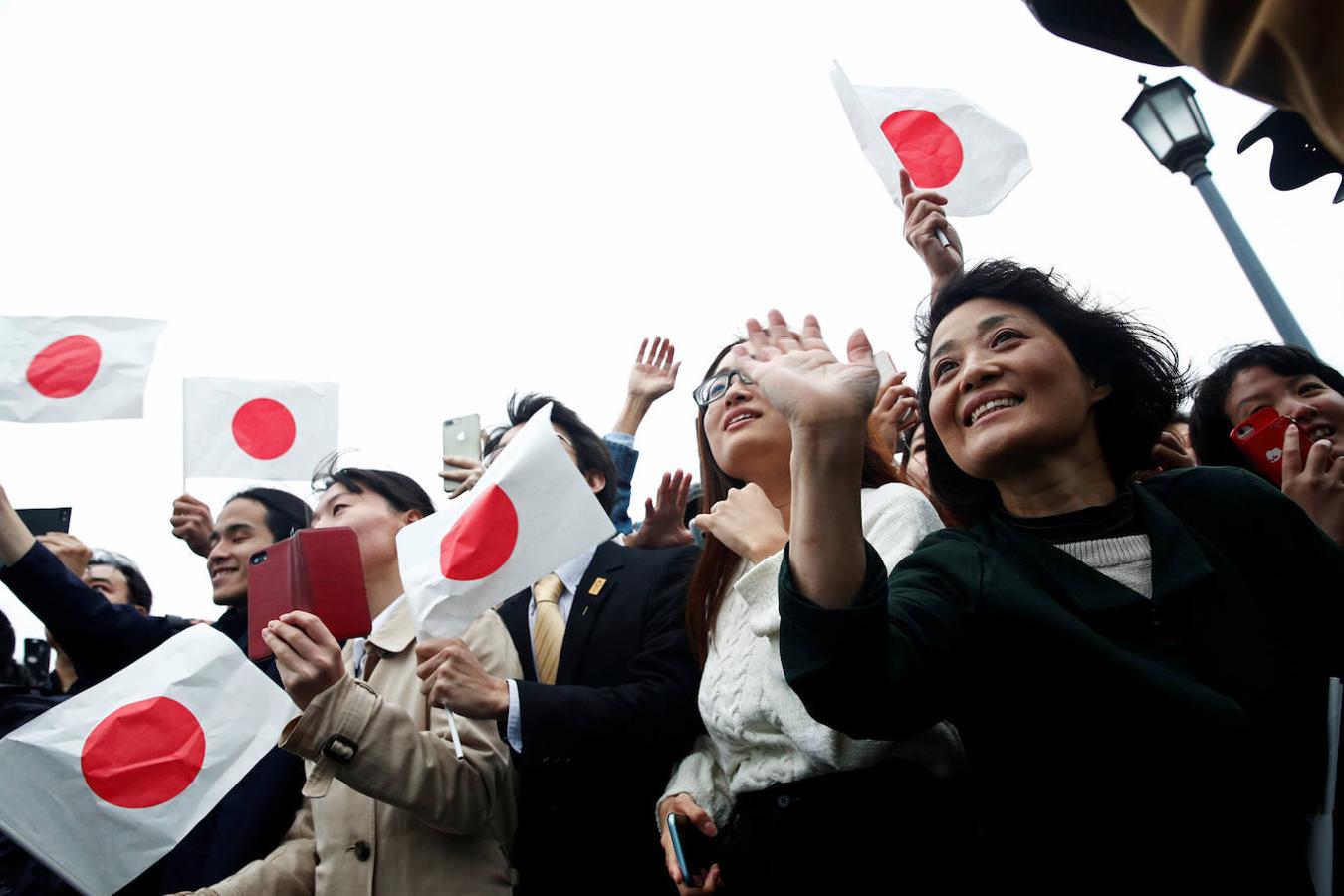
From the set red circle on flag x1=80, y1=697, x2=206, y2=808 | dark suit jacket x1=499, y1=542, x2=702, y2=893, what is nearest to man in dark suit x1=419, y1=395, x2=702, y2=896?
dark suit jacket x1=499, y1=542, x2=702, y2=893

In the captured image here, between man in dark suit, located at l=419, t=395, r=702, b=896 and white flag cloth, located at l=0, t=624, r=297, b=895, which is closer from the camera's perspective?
man in dark suit, located at l=419, t=395, r=702, b=896

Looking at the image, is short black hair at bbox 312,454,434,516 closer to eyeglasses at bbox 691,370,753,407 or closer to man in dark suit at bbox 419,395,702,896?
man in dark suit at bbox 419,395,702,896

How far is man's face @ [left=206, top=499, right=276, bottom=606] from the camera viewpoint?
162 inches

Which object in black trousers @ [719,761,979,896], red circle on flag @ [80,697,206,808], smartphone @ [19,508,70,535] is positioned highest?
black trousers @ [719,761,979,896]

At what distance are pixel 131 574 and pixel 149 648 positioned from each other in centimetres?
174

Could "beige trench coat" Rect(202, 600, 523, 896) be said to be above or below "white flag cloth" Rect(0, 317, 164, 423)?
below

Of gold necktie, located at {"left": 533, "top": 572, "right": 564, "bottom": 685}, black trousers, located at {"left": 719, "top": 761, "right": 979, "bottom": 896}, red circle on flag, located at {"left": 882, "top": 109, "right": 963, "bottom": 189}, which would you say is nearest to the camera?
black trousers, located at {"left": 719, "top": 761, "right": 979, "bottom": 896}

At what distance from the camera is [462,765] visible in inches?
100

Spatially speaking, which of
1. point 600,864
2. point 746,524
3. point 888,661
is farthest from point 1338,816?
point 600,864

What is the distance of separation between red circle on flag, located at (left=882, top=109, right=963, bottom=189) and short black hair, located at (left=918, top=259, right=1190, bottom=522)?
160 centimetres

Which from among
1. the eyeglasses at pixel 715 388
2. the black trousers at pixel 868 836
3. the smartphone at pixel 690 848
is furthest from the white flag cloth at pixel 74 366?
the black trousers at pixel 868 836

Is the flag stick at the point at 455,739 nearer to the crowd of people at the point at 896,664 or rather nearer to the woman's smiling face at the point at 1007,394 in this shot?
the crowd of people at the point at 896,664

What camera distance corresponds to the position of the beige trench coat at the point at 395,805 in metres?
2.41

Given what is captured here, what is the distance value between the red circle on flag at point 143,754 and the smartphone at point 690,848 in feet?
5.44
